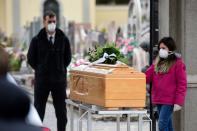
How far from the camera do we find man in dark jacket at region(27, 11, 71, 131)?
1084 centimetres

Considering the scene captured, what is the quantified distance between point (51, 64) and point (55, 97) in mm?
473

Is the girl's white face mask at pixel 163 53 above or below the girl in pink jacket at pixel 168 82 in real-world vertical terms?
above

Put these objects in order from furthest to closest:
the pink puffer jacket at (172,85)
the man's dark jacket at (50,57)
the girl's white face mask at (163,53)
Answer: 1. the man's dark jacket at (50,57)
2. the girl's white face mask at (163,53)
3. the pink puffer jacket at (172,85)

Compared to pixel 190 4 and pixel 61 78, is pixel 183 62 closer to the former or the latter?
pixel 190 4

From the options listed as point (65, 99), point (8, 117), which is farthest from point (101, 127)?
point (8, 117)

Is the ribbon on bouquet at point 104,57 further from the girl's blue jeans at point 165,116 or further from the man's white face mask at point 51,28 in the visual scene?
the man's white face mask at point 51,28

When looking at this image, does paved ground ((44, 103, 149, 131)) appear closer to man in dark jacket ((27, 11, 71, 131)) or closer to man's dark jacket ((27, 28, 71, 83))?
man in dark jacket ((27, 11, 71, 131))

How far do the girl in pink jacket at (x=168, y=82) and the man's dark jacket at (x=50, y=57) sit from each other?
5.10 feet

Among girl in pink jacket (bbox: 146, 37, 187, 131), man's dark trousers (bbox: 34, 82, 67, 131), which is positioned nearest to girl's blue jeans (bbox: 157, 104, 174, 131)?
girl in pink jacket (bbox: 146, 37, 187, 131)

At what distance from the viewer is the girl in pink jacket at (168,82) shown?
974 cm

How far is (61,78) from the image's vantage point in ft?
35.6

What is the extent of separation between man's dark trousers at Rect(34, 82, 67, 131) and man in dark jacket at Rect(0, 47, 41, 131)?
6.45 meters

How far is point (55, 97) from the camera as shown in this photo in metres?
11.0

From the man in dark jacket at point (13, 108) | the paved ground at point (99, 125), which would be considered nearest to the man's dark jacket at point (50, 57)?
the paved ground at point (99, 125)
